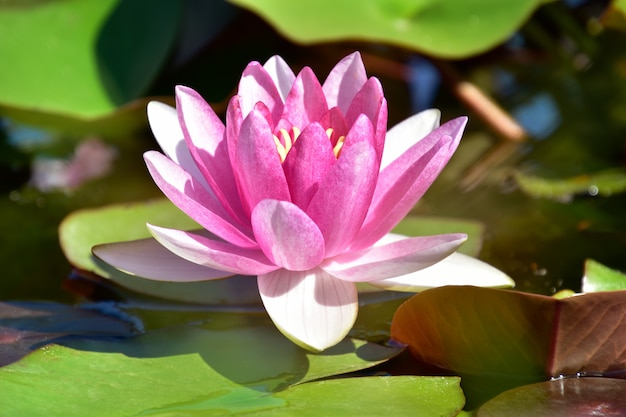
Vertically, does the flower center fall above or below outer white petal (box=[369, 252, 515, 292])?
above

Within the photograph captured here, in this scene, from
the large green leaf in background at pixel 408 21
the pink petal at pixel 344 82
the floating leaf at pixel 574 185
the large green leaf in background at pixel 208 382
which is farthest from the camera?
the large green leaf in background at pixel 408 21

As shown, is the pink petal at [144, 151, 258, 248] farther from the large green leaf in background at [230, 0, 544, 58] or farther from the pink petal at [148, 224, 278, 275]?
the large green leaf in background at [230, 0, 544, 58]

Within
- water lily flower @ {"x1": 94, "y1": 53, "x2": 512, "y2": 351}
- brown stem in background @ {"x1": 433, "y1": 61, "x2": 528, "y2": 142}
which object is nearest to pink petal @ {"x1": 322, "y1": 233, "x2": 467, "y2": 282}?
water lily flower @ {"x1": 94, "y1": 53, "x2": 512, "y2": 351}

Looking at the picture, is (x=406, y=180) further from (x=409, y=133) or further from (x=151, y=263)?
(x=151, y=263)

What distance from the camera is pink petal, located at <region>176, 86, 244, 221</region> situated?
1040 millimetres

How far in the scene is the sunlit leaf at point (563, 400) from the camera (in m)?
0.87

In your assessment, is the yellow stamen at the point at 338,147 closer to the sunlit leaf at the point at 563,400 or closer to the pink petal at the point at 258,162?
the pink petal at the point at 258,162

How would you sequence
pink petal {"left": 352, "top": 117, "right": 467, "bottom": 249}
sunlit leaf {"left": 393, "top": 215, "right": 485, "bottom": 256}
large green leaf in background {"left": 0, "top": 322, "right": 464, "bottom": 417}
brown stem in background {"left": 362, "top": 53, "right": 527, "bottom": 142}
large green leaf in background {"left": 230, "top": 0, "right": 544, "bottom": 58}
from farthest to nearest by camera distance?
brown stem in background {"left": 362, "top": 53, "right": 527, "bottom": 142} < large green leaf in background {"left": 230, "top": 0, "right": 544, "bottom": 58} < sunlit leaf {"left": 393, "top": 215, "right": 485, "bottom": 256} < pink petal {"left": 352, "top": 117, "right": 467, "bottom": 249} < large green leaf in background {"left": 0, "top": 322, "right": 464, "bottom": 417}

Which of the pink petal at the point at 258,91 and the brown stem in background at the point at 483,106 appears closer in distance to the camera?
the pink petal at the point at 258,91

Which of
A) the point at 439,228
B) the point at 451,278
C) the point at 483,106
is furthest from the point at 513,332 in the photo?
the point at 483,106

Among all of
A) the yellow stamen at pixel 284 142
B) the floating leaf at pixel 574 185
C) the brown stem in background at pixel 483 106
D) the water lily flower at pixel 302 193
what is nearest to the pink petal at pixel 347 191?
the water lily flower at pixel 302 193

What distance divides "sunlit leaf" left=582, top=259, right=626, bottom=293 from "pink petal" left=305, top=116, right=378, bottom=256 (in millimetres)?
384

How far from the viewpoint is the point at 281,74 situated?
1143mm

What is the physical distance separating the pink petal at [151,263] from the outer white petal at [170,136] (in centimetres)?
13
